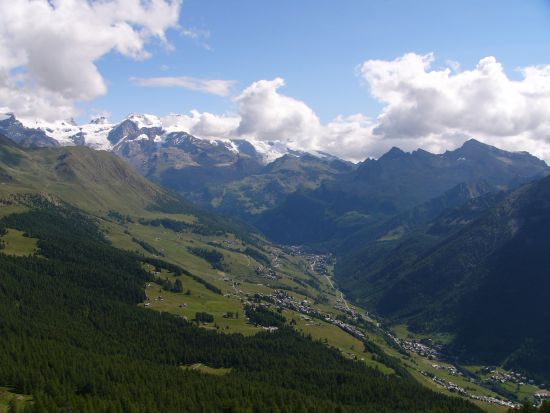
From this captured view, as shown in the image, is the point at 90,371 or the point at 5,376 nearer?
the point at 5,376

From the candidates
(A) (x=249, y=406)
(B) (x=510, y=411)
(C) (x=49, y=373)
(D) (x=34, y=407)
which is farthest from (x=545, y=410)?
(C) (x=49, y=373)

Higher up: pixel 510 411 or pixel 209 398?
pixel 510 411

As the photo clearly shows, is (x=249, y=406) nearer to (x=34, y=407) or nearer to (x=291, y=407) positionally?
(x=291, y=407)

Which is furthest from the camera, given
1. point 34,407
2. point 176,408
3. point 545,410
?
point 176,408

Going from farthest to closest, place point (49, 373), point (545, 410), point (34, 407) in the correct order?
point (49, 373), point (545, 410), point (34, 407)

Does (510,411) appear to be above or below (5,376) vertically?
above

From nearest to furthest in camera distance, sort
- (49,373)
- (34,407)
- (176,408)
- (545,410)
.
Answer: (34,407), (545,410), (176,408), (49,373)

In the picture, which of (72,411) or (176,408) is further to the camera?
(176,408)

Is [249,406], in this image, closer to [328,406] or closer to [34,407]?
[328,406]

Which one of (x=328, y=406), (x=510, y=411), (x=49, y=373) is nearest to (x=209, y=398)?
(x=328, y=406)

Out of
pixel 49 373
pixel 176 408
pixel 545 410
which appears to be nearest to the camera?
pixel 545 410
